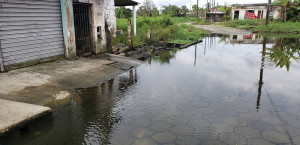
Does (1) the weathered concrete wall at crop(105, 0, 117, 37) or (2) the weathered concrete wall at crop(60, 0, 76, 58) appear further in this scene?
(1) the weathered concrete wall at crop(105, 0, 117, 37)

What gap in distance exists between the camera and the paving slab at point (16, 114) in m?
3.61

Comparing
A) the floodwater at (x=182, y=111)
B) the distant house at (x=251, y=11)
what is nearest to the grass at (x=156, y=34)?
the floodwater at (x=182, y=111)

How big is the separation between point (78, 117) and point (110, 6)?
26.5ft

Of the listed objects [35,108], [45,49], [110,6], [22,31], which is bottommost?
[35,108]

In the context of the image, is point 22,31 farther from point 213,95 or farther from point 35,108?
point 213,95

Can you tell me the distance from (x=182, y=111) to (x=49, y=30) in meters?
5.91

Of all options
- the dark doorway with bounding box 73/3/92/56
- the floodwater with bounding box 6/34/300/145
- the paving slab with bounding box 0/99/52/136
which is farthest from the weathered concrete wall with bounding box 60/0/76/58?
the paving slab with bounding box 0/99/52/136

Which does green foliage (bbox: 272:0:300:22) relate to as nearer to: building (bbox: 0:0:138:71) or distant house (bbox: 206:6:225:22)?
distant house (bbox: 206:6:225:22)

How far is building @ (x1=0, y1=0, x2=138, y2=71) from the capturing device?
6.74 m

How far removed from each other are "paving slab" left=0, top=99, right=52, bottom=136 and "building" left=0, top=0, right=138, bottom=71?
2928 mm

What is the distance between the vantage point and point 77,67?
7816mm

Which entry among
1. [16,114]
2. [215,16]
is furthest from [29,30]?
[215,16]

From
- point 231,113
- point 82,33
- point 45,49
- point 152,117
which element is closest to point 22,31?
point 45,49

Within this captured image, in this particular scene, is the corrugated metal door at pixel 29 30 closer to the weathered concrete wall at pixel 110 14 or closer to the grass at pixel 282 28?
the weathered concrete wall at pixel 110 14
